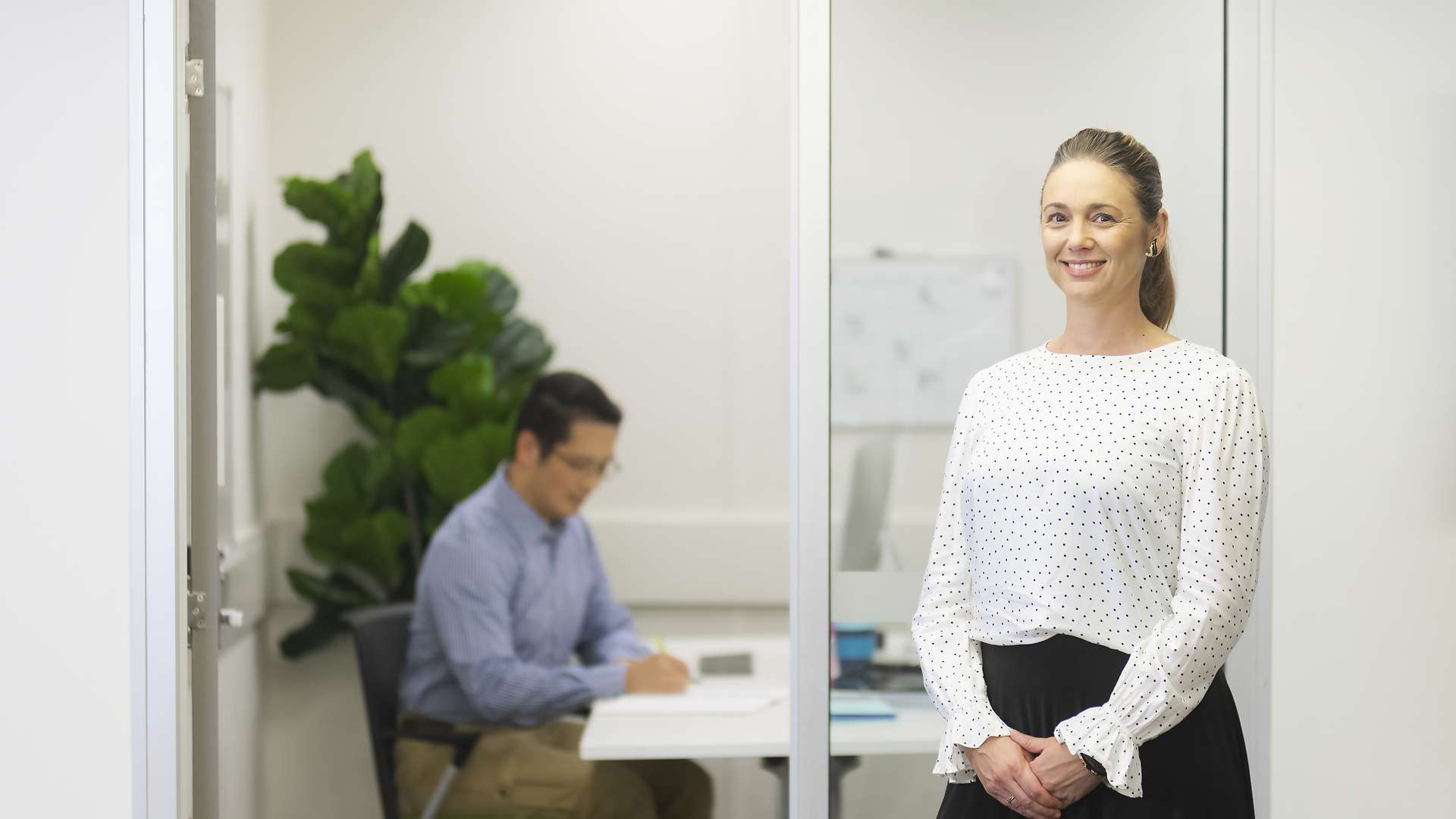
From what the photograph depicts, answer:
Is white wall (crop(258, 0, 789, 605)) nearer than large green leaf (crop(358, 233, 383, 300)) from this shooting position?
No

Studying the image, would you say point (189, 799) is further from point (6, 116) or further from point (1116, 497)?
point (1116, 497)

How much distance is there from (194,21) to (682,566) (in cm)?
246

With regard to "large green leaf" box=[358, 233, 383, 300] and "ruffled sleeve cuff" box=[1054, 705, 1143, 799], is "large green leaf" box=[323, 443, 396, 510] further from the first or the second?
"ruffled sleeve cuff" box=[1054, 705, 1143, 799]

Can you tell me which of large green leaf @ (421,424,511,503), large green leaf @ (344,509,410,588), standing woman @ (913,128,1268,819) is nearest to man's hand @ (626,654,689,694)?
large green leaf @ (421,424,511,503)

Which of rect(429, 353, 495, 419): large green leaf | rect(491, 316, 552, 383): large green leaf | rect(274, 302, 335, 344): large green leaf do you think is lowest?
rect(429, 353, 495, 419): large green leaf

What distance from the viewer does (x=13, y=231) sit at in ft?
6.51

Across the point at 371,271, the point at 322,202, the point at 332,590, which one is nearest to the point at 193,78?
the point at 322,202

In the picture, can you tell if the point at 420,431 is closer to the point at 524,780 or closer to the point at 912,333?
the point at 524,780

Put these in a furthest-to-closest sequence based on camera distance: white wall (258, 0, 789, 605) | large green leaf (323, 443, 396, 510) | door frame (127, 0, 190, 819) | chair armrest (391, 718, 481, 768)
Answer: white wall (258, 0, 789, 605)
large green leaf (323, 443, 396, 510)
chair armrest (391, 718, 481, 768)
door frame (127, 0, 190, 819)

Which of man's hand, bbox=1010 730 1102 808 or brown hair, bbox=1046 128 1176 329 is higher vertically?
brown hair, bbox=1046 128 1176 329

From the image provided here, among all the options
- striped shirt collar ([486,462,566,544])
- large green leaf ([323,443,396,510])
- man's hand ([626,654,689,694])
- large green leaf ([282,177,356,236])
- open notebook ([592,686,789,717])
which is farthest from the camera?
large green leaf ([323,443,396,510])

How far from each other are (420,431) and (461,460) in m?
0.16

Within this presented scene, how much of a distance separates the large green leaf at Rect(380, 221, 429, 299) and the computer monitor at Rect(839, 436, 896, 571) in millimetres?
2167

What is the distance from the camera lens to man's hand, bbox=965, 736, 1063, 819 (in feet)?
4.75
